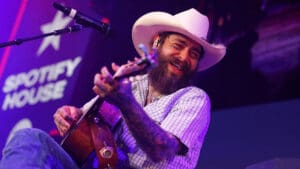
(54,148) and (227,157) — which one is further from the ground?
(54,148)

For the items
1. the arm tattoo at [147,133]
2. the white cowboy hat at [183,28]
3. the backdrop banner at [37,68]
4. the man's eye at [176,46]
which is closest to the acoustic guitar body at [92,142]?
the arm tattoo at [147,133]

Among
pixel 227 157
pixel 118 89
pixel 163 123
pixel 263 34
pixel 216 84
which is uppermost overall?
pixel 118 89

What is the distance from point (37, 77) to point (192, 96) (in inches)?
101

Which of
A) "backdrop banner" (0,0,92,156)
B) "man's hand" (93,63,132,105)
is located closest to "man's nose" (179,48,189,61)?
"man's hand" (93,63,132,105)

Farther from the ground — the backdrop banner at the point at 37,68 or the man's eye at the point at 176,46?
the man's eye at the point at 176,46

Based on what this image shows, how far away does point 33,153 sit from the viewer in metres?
1.58

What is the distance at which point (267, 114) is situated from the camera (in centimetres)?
289

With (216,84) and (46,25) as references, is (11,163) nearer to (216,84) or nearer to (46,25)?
(216,84)

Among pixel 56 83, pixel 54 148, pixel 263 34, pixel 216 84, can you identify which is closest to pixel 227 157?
pixel 216 84

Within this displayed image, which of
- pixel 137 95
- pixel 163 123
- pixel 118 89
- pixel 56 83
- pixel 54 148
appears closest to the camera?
pixel 118 89

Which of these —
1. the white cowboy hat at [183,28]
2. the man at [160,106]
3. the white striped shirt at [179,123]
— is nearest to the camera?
the man at [160,106]

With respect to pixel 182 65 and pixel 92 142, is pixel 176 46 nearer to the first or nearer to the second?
pixel 182 65

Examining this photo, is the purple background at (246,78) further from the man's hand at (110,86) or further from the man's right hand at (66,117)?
the man's hand at (110,86)

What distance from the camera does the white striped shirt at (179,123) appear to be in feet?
6.06
